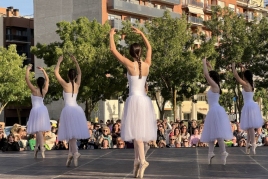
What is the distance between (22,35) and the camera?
7894cm

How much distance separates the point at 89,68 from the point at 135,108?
116 feet

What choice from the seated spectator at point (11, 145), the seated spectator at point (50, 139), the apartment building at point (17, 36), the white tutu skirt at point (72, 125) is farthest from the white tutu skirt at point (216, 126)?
the apartment building at point (17, 36)

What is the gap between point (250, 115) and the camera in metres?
16.0

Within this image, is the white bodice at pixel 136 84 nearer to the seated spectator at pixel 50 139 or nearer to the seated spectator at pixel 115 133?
the seated spectator at pixel 115 133

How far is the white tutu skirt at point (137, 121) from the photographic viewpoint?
1025cm

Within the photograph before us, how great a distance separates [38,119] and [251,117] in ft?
19.1

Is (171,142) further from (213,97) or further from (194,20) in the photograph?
(194,20)

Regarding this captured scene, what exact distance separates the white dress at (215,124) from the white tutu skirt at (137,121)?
293cm

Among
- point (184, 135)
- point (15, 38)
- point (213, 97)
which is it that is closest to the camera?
point (213, 97)

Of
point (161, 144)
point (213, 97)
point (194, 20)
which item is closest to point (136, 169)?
point (213, 97)

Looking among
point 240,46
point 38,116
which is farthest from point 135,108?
point 240,46

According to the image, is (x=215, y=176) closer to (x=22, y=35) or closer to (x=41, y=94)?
(x=41, y=94)

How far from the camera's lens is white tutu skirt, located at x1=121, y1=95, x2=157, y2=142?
1025cm

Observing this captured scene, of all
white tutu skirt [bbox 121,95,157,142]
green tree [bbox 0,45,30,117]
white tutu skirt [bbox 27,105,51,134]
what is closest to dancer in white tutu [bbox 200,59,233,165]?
white tutu skirt [bbox 121,95,157,142]
